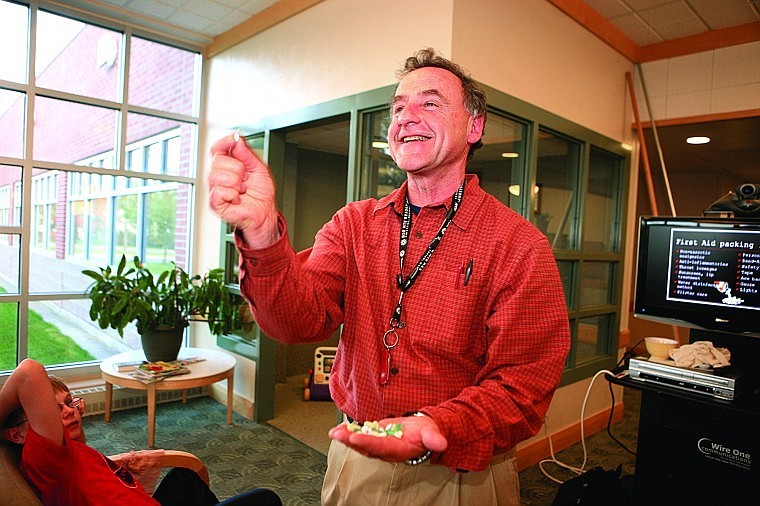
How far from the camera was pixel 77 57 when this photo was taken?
384cm

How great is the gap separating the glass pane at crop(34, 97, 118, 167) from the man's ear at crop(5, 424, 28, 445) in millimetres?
2866

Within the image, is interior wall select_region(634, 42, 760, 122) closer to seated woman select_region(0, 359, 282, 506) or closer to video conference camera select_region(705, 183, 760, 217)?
video conference camera select_region(705, 183, 760, 217)

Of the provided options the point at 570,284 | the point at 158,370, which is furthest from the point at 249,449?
the point at 570,284

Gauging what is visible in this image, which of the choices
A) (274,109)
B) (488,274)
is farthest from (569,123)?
(488,274)

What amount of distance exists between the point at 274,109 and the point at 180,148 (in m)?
1.21

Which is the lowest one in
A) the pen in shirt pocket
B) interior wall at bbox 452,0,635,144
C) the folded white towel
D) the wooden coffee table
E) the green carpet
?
the green carpet

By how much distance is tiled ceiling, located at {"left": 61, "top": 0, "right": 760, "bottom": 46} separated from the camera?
10.8 ft

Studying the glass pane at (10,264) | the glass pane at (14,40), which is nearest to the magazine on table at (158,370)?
the glass pane at (10,264)

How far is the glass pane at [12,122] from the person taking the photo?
11.8 ft

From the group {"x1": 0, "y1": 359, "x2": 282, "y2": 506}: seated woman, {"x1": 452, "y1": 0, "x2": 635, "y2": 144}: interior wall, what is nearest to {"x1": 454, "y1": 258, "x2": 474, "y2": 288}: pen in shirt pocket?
{"x1": 0, "y1": 359, "x2": 282, "y2": 506}: seated woman

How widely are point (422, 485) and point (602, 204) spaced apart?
3.32 m

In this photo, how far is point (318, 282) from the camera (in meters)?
1.14

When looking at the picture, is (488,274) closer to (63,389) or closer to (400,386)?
(400,386)

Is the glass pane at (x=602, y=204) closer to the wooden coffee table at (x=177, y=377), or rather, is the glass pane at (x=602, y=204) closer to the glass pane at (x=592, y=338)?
the glass pane at (x=592, y=338)
